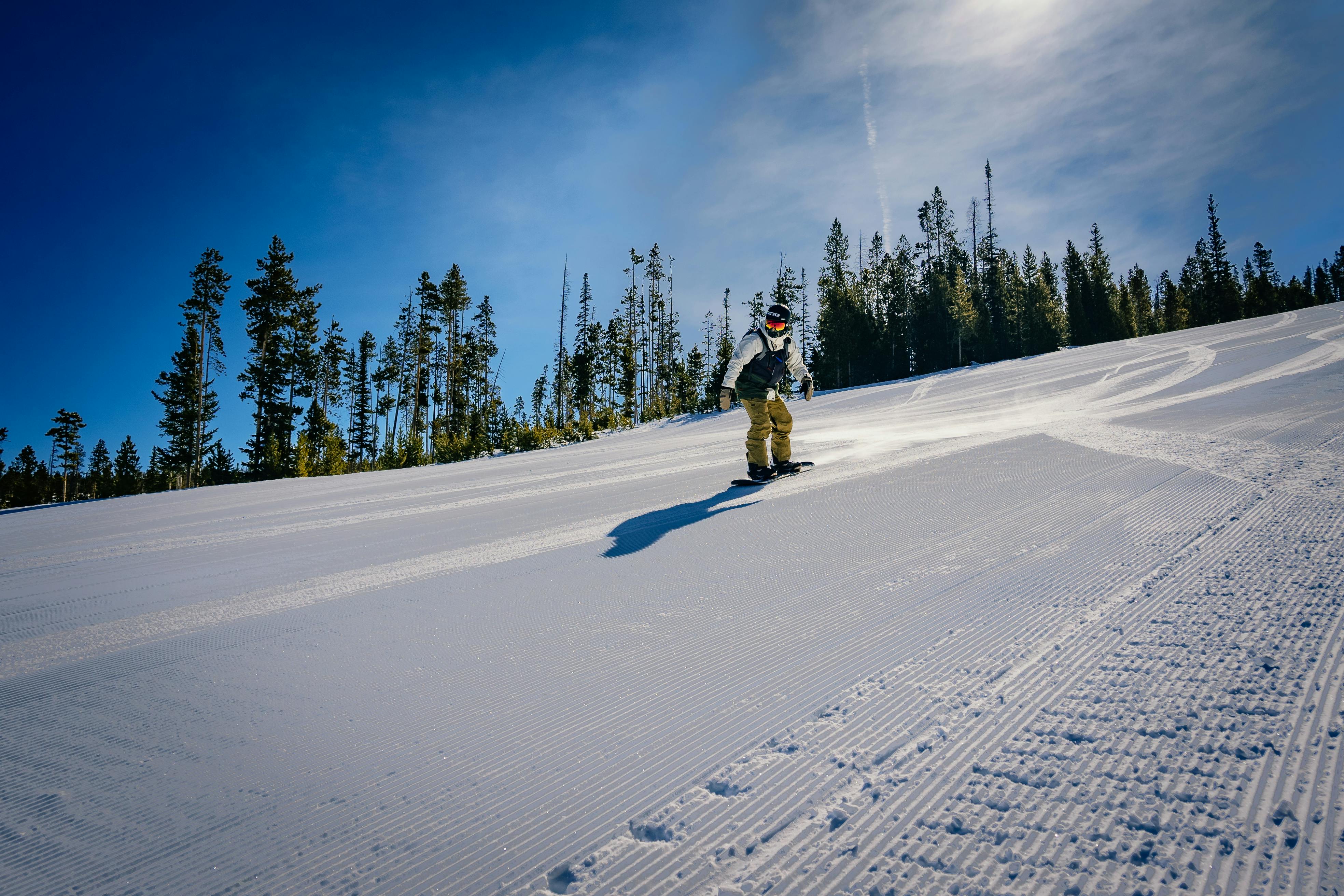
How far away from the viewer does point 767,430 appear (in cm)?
618

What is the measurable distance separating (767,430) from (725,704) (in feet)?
15.0

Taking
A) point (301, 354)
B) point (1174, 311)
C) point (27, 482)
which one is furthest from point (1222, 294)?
point (27, 482)

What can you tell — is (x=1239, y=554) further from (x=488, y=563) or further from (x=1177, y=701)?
(x=488, y=563)

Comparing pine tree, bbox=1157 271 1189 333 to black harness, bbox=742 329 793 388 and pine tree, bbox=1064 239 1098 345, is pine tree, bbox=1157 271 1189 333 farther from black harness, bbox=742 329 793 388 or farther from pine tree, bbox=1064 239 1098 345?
black harness, bbox=742 329 793 388

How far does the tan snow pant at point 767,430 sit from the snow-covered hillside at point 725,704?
5.81 ft

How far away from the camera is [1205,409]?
24.0ft

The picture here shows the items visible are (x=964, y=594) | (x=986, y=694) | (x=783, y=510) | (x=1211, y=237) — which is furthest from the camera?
(x=1211, y=237)

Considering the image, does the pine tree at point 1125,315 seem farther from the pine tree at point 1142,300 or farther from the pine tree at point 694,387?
the pine tree at point 694,387

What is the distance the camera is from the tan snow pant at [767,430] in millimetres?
6164

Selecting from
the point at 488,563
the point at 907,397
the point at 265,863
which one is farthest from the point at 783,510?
the point at 907,397

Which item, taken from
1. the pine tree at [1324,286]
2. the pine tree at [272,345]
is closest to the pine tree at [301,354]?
the pine tree at [272,345]

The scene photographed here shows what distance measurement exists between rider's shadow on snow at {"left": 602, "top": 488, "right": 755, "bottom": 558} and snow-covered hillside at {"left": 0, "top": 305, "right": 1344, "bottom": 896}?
0.11m

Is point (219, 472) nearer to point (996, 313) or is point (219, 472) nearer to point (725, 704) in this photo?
point (725, 704)

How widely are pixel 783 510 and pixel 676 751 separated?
3215mm
